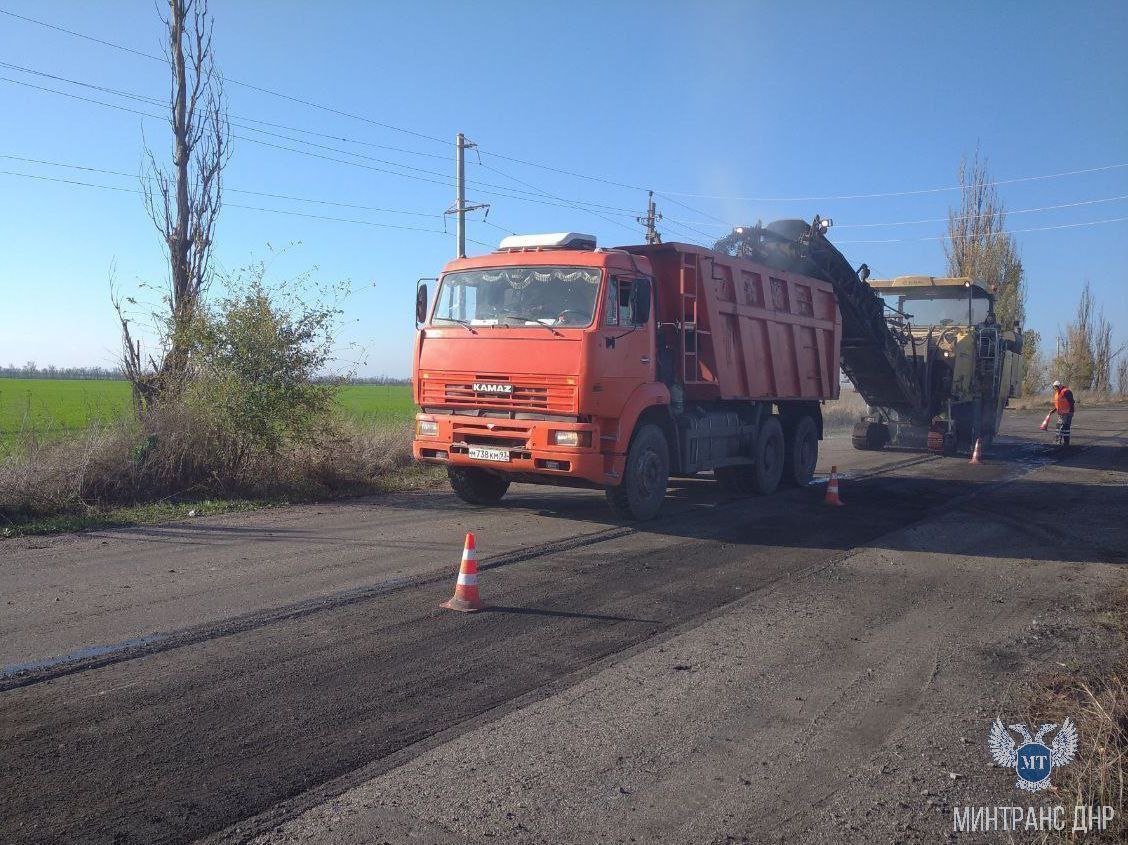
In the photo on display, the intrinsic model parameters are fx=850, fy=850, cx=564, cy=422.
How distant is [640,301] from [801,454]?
Answer: 223 inches

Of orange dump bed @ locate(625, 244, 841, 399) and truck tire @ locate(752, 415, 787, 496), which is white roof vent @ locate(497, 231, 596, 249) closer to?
orange dump bed @ locate(625, 244, 841, 399)

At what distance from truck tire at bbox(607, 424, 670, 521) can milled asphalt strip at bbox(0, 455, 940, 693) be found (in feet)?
3.91

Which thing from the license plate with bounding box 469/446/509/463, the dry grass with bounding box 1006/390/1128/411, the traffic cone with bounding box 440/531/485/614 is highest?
Result: the dry grass with bounding box 1006/390/1128/411

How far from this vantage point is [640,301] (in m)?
9.85

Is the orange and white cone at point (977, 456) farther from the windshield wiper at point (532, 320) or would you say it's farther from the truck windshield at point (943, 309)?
the windshield wiper at point (532, 320)

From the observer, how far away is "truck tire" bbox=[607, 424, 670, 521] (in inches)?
384

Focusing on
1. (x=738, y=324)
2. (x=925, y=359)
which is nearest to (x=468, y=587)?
(x=738, y=324)

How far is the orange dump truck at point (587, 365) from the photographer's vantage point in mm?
9195

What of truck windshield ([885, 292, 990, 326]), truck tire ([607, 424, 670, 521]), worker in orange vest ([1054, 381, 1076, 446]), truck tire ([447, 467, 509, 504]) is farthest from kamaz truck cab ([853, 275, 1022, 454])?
truck tire ([447, 467, 509, 504])

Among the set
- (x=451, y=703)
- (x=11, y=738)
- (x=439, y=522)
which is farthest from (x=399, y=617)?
(x=439, y=522)

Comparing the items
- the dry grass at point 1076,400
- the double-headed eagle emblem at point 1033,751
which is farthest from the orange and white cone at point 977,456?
the dry grass at point 1076,400

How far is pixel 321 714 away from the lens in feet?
14.4

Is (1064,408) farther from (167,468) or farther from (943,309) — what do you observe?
(167,468)

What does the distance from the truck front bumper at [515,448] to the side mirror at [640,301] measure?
4.89 feet
